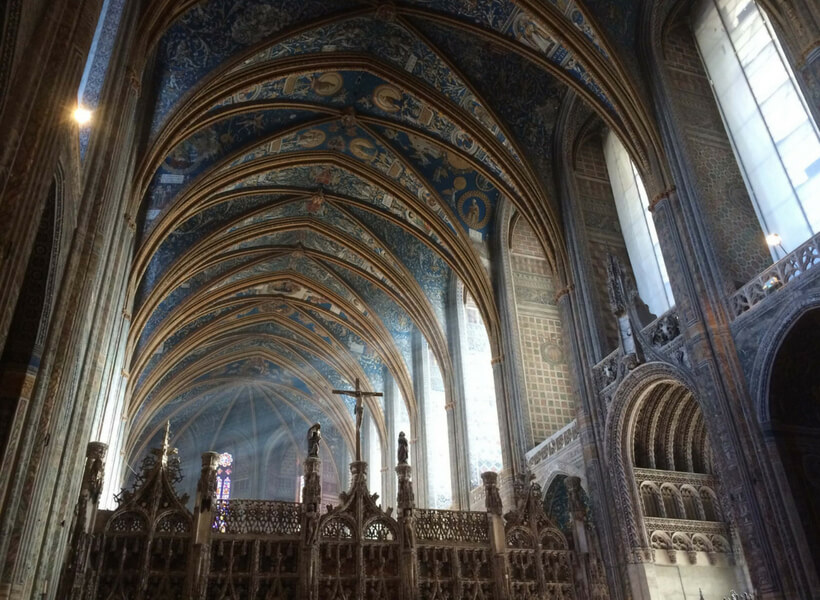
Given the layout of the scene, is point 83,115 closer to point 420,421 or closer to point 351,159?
point 351,159

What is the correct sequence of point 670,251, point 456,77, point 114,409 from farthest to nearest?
point 114,409, point 456,77, point 670,251

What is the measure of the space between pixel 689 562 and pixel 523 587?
9.17ft

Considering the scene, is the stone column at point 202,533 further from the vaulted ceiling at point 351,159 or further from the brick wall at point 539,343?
the brick wall at point 539,343

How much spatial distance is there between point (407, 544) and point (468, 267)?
8.58m

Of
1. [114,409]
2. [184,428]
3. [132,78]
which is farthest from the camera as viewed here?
[184,428]

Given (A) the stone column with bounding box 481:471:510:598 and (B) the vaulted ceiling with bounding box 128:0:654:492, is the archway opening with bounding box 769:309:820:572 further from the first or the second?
(A) the stone column with bounding box 481:471:510:598

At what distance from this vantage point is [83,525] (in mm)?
9867

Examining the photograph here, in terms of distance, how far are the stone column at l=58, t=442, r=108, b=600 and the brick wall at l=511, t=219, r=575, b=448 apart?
28.9 ft

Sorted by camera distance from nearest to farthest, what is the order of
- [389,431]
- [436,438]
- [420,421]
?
[436,438], [420,421], [389,431]

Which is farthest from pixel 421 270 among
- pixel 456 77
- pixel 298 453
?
pixel 298 453

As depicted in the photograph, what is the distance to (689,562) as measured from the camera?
12055 mm

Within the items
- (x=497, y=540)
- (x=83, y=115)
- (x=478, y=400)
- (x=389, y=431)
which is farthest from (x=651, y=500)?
(x=389, y=431)

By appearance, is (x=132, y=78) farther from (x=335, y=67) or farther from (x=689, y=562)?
(x=689, y=562)

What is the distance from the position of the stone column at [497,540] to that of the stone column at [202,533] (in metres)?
4.50
